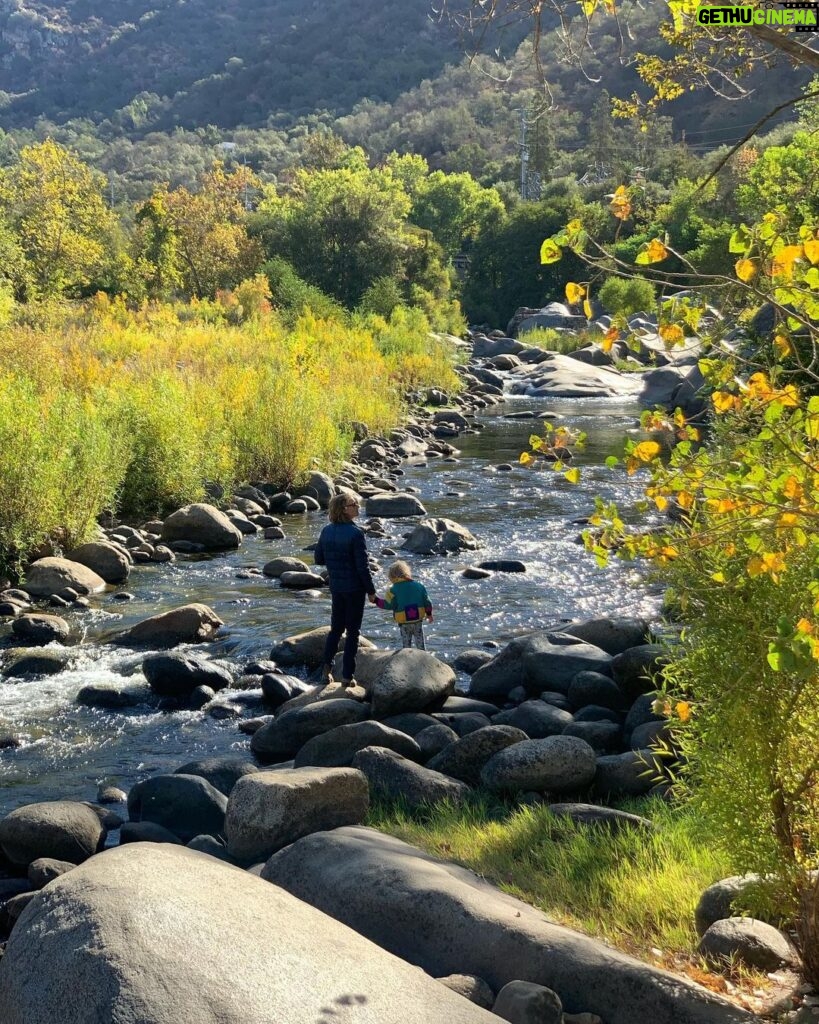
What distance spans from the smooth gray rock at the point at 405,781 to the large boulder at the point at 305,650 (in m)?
3.15

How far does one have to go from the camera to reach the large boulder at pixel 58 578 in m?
11.5

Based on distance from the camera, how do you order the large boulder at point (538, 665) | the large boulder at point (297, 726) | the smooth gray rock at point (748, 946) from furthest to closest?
the large boulder at point (538, 665) < the large boulder at point (297, 726) < the smooth gray rock at point (748, 946)

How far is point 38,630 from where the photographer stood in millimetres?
10203

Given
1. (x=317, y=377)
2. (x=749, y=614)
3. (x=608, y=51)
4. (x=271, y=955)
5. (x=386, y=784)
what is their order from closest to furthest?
(x=271, y=955) → (x=749, y=614) → (x=386, y=784) → (x=317, y=377) → (x=608, y=51)

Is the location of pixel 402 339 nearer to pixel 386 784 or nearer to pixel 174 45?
pixel 386 784

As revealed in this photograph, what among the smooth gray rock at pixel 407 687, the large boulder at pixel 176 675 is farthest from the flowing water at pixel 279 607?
the smooth gray rock at pixel 407 687

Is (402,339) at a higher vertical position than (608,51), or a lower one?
lower

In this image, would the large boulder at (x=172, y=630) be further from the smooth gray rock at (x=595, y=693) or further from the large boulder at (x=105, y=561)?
the smooth gray rock at (x=595, y=693)

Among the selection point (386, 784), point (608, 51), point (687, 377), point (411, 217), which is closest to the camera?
point (386, 784)

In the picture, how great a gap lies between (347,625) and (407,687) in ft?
3.46

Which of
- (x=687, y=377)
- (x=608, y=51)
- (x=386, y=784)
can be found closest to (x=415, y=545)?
(x=386, y=784)

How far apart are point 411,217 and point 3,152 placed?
68673mm

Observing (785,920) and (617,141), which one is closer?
(785,920)

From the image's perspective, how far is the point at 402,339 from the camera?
30453 millimetres
